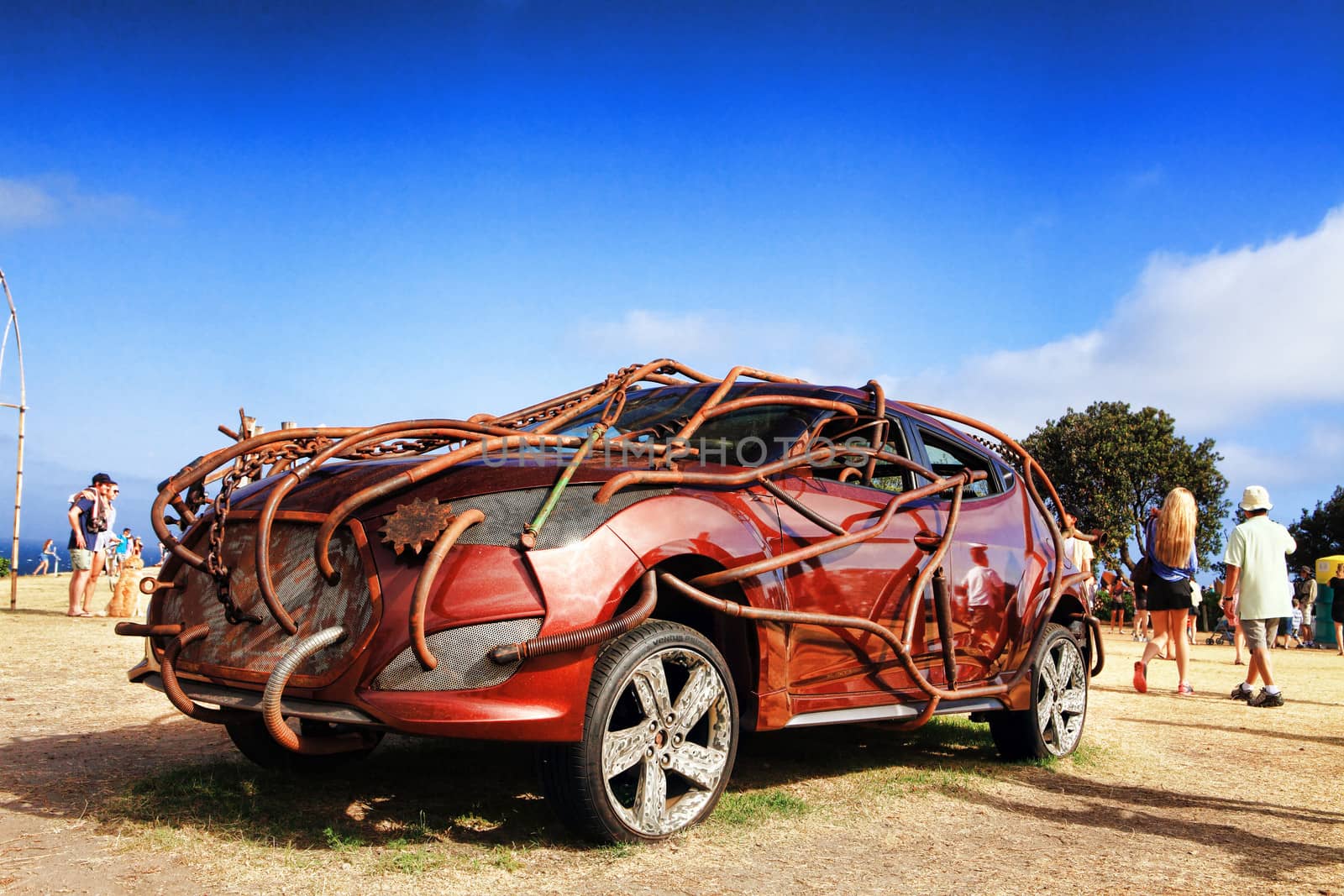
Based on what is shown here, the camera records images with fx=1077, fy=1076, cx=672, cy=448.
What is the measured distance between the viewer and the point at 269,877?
3391 mm

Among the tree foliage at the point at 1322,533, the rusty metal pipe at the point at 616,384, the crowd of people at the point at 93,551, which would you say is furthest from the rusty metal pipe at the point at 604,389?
the tree foliage at the point at 1322,533

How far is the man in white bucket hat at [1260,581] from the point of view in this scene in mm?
9172

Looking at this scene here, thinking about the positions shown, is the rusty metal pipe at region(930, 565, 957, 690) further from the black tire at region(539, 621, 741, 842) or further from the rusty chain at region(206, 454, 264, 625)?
the rusty chain at region(206, 454, 264, 625)

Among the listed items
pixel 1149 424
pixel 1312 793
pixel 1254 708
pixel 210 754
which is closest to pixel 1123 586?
pixel 1149 424

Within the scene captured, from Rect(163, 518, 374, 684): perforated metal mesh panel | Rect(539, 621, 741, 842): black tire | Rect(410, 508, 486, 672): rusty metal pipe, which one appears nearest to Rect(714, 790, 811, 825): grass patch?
Rect(539, 621, 741, 842): black tire

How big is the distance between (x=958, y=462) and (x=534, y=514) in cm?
302

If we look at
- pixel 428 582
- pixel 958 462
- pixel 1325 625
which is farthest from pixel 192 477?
pixel 1325 625

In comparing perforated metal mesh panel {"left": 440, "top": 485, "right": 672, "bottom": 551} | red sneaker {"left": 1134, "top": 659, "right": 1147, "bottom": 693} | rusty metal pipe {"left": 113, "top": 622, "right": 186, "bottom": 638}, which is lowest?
red sneaker {"left": 1134, "top": 659, "right": 1147, "bottom": 693}

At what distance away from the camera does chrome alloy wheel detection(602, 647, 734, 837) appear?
3.74 m

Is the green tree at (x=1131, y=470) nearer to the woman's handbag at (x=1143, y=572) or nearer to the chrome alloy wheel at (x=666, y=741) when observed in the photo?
the woman's handbag at (x=1143, y=572)

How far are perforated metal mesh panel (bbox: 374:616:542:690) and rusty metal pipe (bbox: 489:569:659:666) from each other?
0.10 feet

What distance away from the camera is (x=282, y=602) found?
12.3 feet

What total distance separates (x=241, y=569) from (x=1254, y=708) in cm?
850

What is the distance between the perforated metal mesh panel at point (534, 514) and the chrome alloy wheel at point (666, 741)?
1.72 feet
